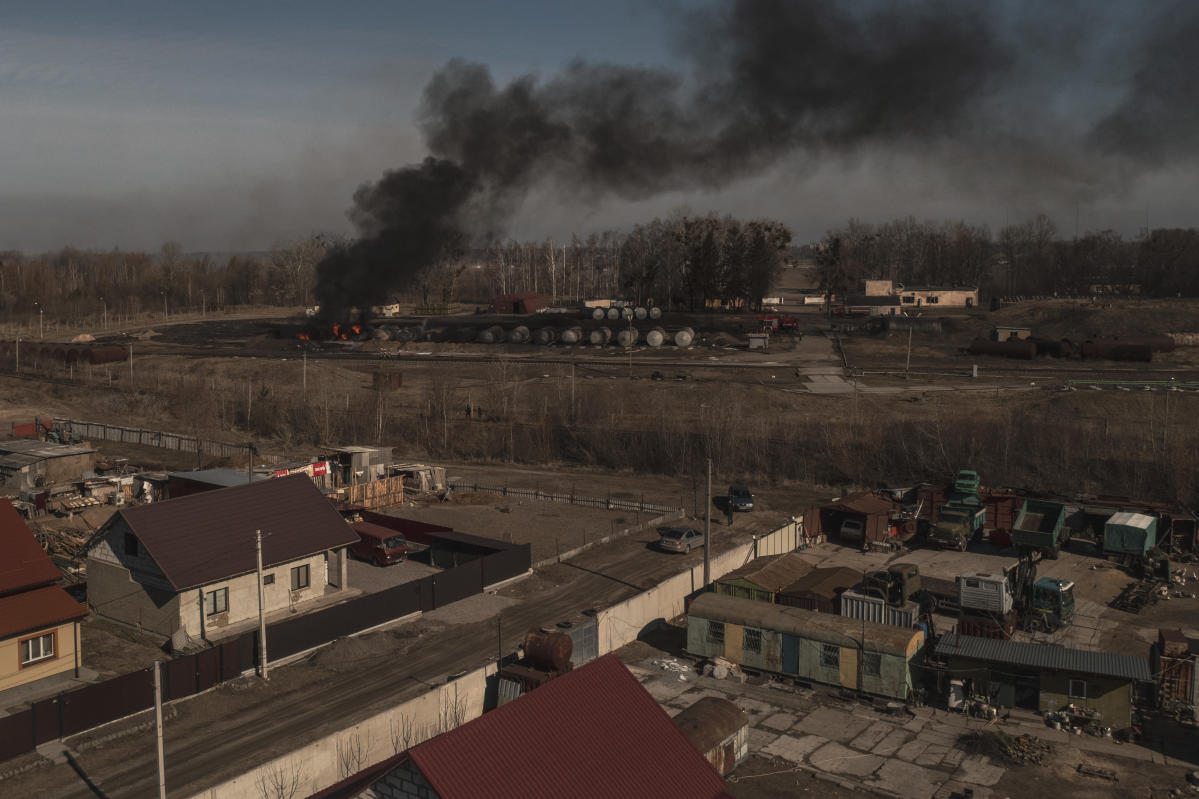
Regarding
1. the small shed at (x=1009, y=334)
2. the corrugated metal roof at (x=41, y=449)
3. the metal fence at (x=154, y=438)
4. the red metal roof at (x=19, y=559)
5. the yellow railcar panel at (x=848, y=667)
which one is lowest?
the yellow railcar panel at (x=848, y=667)

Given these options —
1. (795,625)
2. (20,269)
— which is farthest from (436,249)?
(20,269)

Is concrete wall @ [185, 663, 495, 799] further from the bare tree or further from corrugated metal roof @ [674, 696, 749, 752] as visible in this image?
corrugated metal roof @ [674, 696, 749, 752]

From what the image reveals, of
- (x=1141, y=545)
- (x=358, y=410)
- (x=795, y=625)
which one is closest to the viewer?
(x=795, y=625)

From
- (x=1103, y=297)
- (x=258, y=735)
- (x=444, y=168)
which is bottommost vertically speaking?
(x=258, y=735)

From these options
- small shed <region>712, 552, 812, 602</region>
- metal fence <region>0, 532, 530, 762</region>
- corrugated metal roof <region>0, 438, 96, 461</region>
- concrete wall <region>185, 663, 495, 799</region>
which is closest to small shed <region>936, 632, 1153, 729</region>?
small shed <region>712, 552, 812, 602</region>

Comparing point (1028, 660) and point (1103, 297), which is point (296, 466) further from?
point (1103, 297)

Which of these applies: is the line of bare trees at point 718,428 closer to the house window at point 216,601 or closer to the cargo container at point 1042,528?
the cargo container at point 1042,528

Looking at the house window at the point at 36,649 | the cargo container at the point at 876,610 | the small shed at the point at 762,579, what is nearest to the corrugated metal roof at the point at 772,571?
the small shed at the point at 762,579

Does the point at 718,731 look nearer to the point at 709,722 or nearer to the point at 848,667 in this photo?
the point at 709,722
